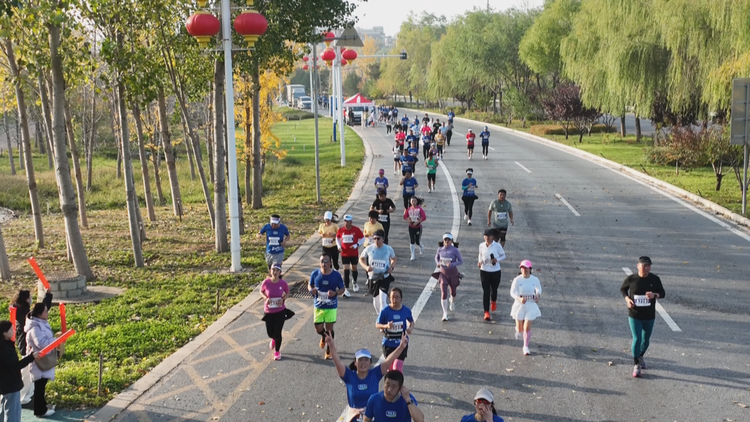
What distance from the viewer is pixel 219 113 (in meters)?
18.0

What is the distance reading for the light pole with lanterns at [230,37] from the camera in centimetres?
1298

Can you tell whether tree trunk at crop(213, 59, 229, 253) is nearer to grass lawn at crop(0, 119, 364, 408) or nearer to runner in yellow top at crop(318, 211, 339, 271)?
grass lawn at crop(0, 119, 364, 408)

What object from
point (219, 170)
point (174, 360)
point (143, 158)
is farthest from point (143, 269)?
point (174, 360)

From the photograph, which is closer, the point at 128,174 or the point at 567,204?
the point at 128,174

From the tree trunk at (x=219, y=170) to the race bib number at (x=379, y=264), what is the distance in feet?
21.7

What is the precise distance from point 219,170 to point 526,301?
9536mm

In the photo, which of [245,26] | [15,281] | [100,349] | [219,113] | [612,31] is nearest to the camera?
[100,349]

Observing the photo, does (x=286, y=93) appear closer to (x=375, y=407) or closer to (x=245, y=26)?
(x=245, y=26)

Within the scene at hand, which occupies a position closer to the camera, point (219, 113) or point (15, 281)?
point (15, 281)

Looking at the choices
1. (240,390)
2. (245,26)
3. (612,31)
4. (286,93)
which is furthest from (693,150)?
(286,93)

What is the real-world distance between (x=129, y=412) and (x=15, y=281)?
27.4ft

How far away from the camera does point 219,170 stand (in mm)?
17594

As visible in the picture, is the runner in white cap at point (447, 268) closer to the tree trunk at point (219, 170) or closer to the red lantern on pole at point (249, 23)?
the red lantern on pole at point (249, 23)

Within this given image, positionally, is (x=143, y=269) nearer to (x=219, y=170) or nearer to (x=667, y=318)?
(x=219, y=170)
